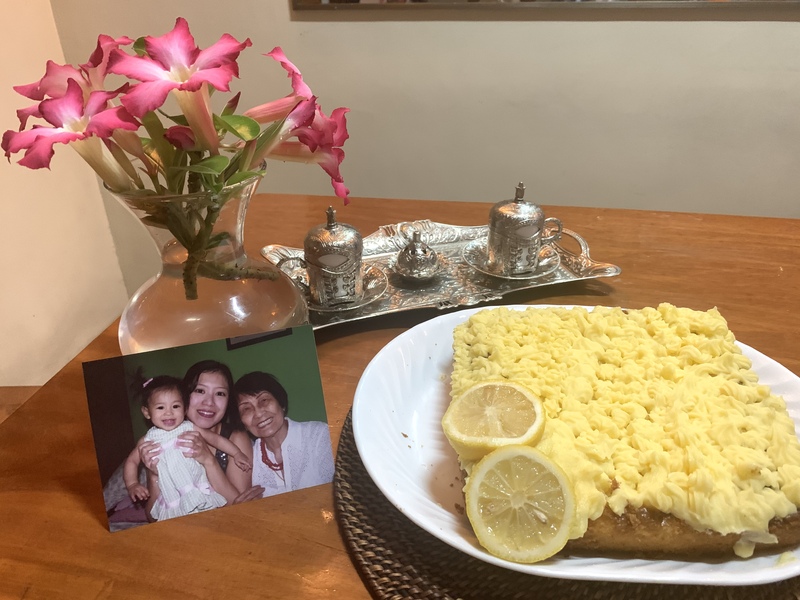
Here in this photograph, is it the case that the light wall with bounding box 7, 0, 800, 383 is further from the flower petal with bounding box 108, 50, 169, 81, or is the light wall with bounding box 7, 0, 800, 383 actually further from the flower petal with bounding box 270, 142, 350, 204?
the flower petal with bounding box 108, 50, 169, 81

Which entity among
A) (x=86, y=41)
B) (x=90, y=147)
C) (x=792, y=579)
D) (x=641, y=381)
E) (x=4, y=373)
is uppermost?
(x=86, y=41)

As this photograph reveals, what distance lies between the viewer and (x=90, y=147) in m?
0.75

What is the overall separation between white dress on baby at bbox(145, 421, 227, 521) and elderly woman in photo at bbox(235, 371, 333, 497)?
0.27 ft

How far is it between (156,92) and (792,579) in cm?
104

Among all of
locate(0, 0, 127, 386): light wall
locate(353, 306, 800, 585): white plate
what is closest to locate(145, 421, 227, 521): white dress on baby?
locate(353, 306, 800, 585): white plate

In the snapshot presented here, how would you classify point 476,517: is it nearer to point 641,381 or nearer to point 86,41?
point 641,381

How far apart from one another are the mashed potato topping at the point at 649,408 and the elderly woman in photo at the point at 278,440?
27 cm

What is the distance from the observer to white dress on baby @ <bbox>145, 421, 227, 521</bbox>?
2.73 ft

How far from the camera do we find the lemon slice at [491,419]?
0.82 m

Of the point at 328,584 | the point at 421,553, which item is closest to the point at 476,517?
the point at 421,553

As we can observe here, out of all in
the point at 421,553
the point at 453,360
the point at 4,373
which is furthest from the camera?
the point at 4,373

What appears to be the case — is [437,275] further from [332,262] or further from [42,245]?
[42,245]

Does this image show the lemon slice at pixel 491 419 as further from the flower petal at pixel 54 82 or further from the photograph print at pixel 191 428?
the flower petal at pixel 54 82

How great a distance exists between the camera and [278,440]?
2.89 feet
